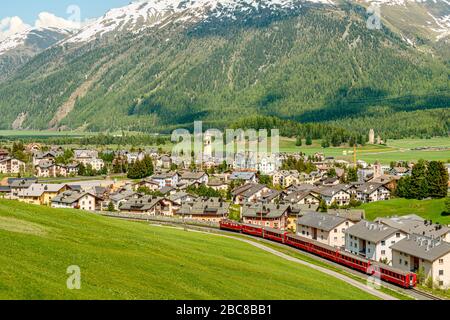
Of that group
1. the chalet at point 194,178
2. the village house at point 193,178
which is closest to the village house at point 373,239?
the village house at point 193,178

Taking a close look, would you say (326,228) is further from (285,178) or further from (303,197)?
(285,178)

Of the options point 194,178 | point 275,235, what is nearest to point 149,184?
point 194,178

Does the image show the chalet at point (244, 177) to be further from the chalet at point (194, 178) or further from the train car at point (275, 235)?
the train car at point (275, 235)

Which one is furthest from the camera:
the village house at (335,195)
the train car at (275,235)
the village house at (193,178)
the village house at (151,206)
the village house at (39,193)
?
the village house at (193,178)

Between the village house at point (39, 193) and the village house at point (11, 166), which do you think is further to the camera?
the village house at point (11, 166)

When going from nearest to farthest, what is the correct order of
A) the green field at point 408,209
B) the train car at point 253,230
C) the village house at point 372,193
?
1. the train car at point 253,230
2. the green field at point 408,209
3. the village house at point 372,193
